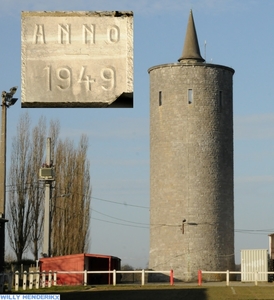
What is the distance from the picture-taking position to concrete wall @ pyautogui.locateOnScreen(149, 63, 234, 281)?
53.6 m

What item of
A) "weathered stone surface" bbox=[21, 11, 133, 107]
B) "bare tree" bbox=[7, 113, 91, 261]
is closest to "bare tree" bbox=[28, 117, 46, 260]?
"bare tree" bbox=[7, 113, 91, 261]

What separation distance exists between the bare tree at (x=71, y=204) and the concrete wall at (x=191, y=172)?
6.03m

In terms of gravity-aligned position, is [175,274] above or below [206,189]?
below

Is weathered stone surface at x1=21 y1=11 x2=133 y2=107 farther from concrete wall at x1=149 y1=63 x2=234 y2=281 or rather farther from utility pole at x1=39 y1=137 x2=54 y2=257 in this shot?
concrete wall at x1=149 y1=63 x2=234 y2=281

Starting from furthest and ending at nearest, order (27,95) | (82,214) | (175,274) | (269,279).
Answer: (82,214), (175,274), (269,279), (27,95)

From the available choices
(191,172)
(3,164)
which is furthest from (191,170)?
(3,164)

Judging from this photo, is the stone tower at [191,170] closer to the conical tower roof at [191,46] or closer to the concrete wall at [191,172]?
the concrete wall at [191,172]

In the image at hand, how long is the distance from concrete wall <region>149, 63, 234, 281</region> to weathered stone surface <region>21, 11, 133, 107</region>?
152ft

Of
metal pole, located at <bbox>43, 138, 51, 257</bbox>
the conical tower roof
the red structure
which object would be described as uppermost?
the conical tower roof

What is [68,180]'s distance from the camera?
201ft

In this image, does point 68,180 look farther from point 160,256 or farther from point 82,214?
point 160,256

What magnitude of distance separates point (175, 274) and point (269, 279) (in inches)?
288

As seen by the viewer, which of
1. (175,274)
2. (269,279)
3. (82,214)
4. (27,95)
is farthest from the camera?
(82,214)

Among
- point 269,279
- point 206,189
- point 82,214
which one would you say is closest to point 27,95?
point 269,279
